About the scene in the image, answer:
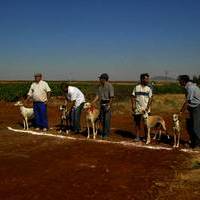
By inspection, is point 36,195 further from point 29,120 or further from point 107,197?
point 29,120

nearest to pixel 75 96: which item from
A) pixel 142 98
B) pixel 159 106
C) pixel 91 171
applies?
pixel 142 98

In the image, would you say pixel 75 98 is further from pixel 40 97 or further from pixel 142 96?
pixel 142 96

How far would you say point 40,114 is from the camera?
48.6ft

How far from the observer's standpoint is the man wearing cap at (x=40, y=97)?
1450 centimetres

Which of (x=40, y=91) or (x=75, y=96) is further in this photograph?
(x=40, y=91)

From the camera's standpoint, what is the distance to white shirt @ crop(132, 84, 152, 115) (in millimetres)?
12211

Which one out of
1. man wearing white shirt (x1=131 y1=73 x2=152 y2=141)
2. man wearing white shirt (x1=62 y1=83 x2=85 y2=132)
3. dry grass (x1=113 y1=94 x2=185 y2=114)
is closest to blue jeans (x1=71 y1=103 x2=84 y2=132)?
man wearing white shirt (x1=62 y1=83 x2=85 y2=132)

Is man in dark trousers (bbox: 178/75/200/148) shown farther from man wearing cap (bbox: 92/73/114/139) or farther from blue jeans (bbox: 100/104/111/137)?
blue jeans (bbox: 100/104/111/137)

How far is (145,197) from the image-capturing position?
23.6 feet

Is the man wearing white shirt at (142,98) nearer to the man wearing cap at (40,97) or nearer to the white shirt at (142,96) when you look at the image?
the white shirt at (142,96)

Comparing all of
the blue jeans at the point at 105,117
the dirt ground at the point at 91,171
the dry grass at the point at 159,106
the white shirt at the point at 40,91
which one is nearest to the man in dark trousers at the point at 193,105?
the dirt ground at the point at 91,171

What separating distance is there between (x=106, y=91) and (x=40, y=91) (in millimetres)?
2901

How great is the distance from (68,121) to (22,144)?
353 centimetres

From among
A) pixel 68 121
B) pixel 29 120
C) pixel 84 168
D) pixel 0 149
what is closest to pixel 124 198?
pixel 84 168
